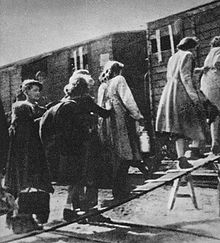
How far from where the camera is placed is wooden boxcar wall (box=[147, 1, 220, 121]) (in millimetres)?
3402

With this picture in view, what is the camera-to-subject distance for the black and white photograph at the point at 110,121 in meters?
3.45

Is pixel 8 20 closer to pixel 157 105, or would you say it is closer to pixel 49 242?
pixel 157 105

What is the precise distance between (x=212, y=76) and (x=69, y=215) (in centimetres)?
184

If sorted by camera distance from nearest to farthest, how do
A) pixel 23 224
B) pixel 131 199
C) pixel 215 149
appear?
pixel 215 149 < pixel 131 199 < pixel 23 224

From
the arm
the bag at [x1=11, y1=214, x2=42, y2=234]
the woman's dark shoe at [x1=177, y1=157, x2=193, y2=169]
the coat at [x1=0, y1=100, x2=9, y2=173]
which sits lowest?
the bag at [x1=11, y1=214, x2=42, y2=234]

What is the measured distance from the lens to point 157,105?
11.9 ft

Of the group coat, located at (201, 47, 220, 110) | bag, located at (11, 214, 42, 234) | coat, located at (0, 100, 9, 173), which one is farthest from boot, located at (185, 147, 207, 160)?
coat, located at (0, 100, 9, 173)

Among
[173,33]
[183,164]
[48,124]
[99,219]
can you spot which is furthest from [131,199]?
[173,33]

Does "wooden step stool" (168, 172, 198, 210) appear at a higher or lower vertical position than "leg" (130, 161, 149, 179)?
lower

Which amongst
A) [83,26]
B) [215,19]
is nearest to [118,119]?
[83,26]

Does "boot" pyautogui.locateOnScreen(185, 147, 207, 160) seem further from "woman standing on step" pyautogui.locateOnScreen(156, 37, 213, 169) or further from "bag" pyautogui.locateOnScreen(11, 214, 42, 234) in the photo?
"bag" pyautogui.locateOnScreen(11, 214, 42, 234)

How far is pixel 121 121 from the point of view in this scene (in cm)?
388

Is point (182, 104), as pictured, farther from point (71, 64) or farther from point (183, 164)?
point (71, 64)

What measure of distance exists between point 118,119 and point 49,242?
129 centimetres
